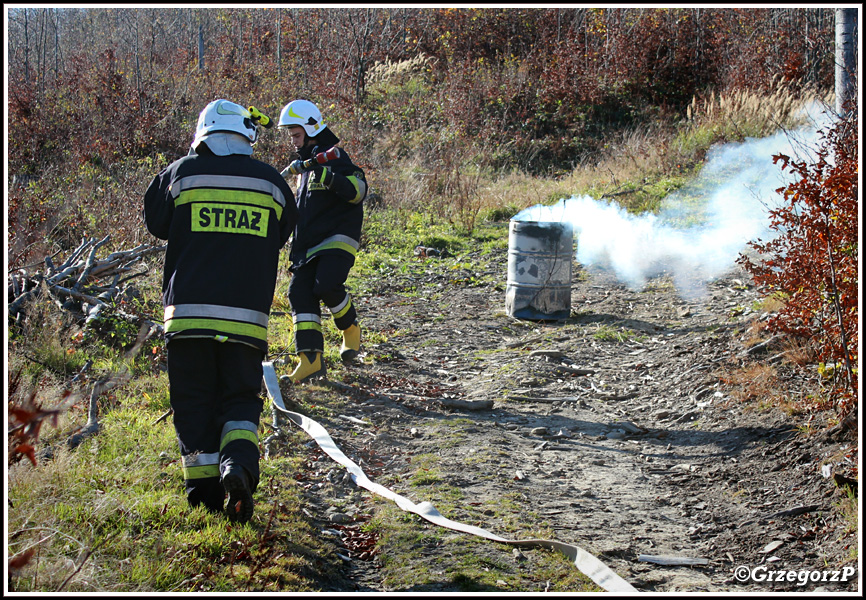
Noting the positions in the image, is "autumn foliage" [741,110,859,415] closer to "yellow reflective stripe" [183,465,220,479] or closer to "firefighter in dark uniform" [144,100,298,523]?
→ "firefighter in dark uniform" [144,100,298,523]

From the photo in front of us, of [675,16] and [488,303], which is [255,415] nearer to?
[488,303]

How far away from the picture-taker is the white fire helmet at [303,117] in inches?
225

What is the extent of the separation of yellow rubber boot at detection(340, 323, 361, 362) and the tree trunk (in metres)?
4.26

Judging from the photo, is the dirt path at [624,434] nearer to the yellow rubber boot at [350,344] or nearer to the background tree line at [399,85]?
the yellow rubber boot at [350,344]

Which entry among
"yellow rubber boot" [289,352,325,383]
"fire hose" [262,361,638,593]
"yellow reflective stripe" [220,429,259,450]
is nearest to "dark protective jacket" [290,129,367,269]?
"yellow rubber boot" [289,352,325,383]

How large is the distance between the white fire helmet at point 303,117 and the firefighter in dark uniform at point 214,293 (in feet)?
6.51

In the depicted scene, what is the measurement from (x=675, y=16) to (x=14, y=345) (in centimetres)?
1831

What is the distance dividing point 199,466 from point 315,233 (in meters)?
2.64

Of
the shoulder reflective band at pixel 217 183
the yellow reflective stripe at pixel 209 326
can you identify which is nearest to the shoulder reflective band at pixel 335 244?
the shoulder reflective band at pixel 217 183

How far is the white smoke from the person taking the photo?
31.6 ft

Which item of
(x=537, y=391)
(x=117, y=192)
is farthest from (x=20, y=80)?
(x=537, y=391)

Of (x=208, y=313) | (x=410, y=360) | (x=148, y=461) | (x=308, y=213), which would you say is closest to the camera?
(x=208, y=313)

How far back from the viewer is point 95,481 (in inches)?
145

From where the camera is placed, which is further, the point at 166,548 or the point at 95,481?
the point at 95,481
